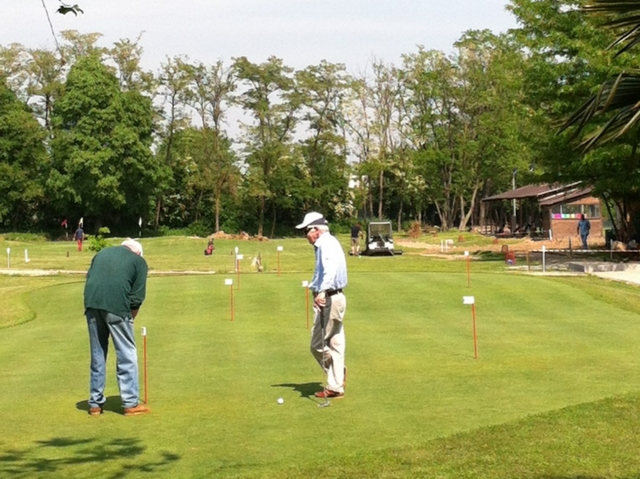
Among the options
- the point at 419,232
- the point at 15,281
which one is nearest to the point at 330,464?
the point at 15,281

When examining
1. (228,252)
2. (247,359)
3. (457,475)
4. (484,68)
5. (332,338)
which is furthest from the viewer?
(484,68)

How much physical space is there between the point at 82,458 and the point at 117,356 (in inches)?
85.6

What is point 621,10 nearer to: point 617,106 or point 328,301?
point 617,106

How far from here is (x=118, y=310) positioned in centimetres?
938

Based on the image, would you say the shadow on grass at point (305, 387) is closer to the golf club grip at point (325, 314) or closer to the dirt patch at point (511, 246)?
the golf club grip at point (325, 314)

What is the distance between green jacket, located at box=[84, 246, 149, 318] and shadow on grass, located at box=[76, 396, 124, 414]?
0.99 metres

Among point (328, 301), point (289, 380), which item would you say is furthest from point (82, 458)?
point (289, 380)

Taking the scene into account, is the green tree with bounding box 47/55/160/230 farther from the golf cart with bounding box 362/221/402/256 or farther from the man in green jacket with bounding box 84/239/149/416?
the man in green jacket with bounding box 84/239/149/416

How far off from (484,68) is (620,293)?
62804mm

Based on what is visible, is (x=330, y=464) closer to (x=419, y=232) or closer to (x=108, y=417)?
(x=108, y=417)

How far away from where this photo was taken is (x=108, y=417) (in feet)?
30.1

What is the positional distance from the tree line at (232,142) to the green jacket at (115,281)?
6616 centimetres

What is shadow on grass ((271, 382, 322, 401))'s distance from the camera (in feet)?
32.7

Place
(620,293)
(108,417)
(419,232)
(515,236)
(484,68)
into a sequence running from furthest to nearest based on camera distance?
(484,68) → (419,232) → (515,236) → (620,293) → (108,417)
